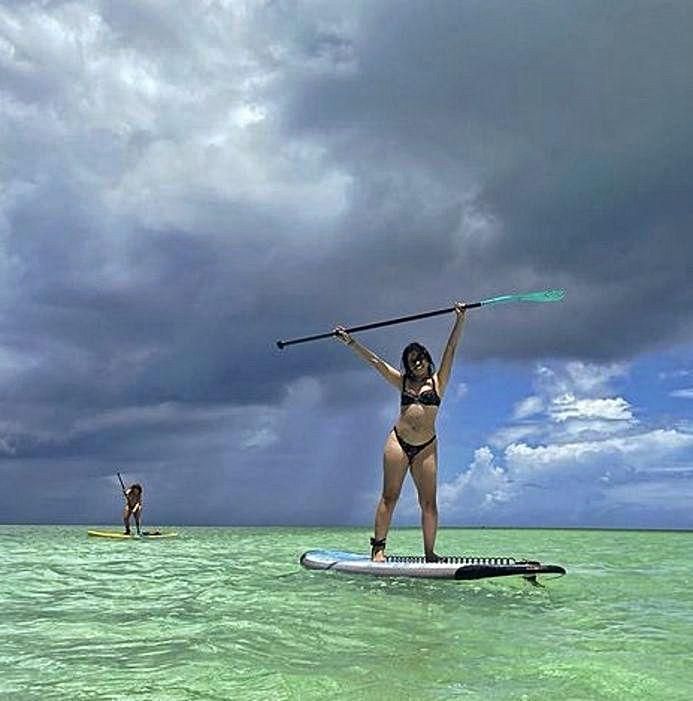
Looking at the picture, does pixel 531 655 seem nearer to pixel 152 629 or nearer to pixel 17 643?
pixel 152 629

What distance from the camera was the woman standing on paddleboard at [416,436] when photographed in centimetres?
1005

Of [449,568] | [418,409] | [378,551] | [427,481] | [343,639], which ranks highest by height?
[418,409]

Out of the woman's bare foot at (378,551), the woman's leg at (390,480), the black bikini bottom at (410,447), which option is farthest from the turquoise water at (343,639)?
the black bikini bottom at (410,447)

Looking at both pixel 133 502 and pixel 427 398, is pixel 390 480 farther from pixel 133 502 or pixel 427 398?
pixel 133 502

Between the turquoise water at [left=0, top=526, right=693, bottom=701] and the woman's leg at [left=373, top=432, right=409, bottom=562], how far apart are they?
0.93 metres

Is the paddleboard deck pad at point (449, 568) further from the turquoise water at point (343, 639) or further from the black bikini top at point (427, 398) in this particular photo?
the black bikini top at point (427, 398)

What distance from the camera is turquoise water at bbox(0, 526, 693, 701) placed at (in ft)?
13.5

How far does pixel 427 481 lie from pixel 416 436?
1.97 feet

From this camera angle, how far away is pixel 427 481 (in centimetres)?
1025

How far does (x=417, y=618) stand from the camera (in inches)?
252

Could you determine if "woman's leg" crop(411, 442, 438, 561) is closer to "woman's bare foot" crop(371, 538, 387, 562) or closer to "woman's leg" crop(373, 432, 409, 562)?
"woman's leg" crop(373, 432, 409, 562)

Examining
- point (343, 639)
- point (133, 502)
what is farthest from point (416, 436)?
point (133, 502)

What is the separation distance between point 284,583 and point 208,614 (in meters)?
2.57

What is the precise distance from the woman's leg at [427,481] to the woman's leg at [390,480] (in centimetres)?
17
